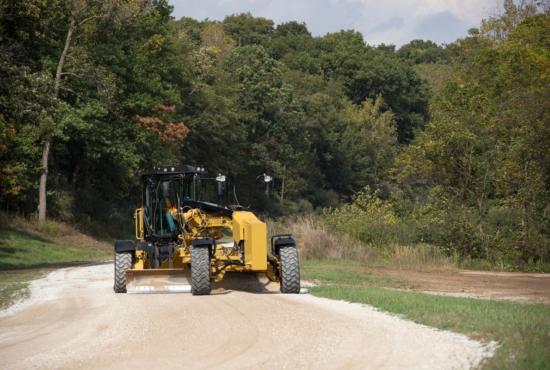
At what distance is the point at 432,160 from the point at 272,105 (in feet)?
168

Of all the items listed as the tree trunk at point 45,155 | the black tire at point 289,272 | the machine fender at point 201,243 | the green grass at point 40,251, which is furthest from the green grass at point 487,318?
the tree trunk at point 45,155

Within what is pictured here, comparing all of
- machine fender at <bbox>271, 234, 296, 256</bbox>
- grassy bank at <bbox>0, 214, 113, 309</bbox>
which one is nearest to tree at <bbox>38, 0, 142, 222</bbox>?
grassy bank at <bbox>0, 214, 113, 309</bbox>

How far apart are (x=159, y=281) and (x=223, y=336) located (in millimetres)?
7426

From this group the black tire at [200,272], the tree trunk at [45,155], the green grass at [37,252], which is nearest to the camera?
the black tire at [200,272]

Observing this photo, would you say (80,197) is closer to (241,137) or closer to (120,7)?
(120,7)

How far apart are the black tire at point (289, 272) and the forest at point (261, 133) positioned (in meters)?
15.3

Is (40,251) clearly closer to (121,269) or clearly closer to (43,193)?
(43,193)

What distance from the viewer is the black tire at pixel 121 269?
2170 cm

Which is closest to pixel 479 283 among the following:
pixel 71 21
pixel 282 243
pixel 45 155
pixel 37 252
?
pixel 282 243

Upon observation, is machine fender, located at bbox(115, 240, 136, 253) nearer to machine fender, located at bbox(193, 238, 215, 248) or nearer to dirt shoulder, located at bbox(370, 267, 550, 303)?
machine fender, located at bbox(193, 238, 215, 248)

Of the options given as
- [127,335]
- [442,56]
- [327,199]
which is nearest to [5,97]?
[127,335]

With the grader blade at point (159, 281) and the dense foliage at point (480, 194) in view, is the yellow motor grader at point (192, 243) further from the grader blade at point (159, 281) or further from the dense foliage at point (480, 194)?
the dense foliage at point (480, 194)

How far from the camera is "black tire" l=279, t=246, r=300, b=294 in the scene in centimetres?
2064

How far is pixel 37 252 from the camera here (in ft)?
140
